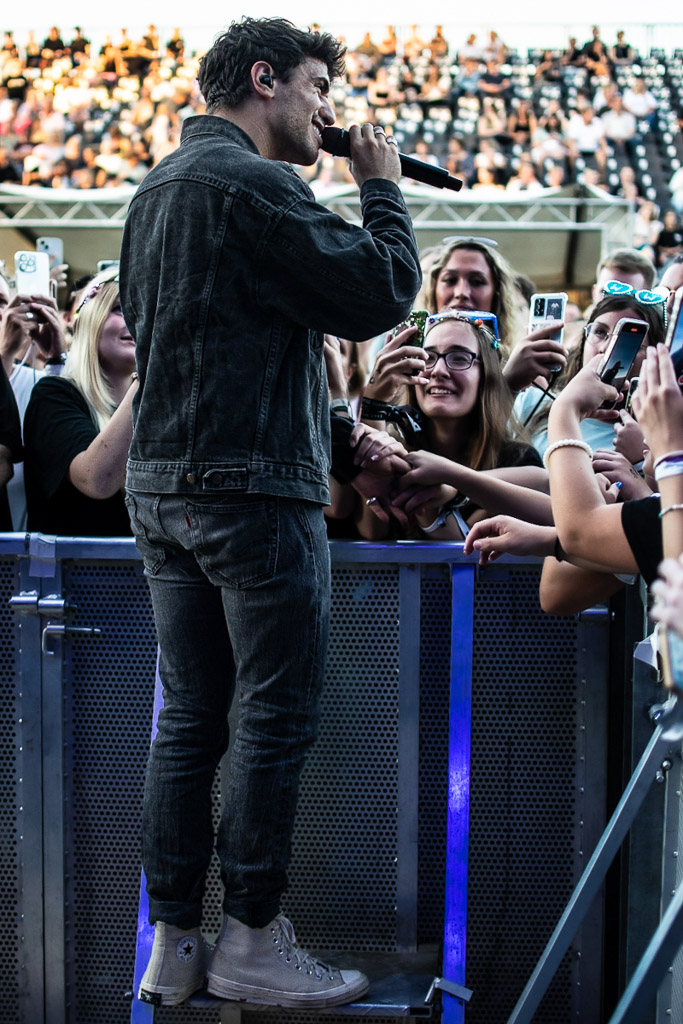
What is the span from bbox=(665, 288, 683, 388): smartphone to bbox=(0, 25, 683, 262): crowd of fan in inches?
437

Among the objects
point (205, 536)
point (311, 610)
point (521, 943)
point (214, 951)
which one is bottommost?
point (521, 943)

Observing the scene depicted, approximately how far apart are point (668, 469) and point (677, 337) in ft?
0.77

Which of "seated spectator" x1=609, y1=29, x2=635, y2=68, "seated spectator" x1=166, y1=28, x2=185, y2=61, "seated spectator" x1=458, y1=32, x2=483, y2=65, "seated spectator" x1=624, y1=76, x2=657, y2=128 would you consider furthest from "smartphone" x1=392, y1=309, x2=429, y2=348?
"seated spectator" x1=609, y1=29, x2=635, y2=68

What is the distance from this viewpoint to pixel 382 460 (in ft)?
7.73

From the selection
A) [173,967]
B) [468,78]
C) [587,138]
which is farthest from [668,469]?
[468,78]

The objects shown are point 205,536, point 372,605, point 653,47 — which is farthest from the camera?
point 653,47

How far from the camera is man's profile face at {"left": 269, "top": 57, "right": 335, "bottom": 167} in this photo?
2.04 m

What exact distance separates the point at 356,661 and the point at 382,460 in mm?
458

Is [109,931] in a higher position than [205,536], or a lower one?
lower

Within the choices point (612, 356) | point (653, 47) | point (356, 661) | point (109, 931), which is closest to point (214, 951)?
point (109, 931)

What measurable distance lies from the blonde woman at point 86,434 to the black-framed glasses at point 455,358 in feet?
2.56

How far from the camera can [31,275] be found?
10.3 ft

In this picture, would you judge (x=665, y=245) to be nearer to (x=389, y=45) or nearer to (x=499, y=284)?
(x=499, y=284)

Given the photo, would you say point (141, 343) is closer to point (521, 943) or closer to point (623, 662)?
point (623, 662)
